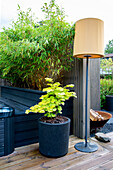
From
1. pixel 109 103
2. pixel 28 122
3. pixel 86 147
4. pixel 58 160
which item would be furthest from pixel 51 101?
pixel 109 103

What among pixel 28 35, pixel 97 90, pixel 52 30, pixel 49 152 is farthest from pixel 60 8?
pixel 97 90

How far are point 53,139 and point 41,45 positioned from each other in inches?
48.1

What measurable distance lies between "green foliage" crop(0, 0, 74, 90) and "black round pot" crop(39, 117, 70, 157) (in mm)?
912

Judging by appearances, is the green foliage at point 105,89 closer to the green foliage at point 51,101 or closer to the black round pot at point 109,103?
the black round pot at point 109,103

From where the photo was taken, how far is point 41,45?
204 cm

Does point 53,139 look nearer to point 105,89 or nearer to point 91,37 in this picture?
point 91,37

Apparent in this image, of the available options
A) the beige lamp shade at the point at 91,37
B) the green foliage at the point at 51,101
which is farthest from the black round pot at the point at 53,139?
the beige lamp shade at the point at 91,37

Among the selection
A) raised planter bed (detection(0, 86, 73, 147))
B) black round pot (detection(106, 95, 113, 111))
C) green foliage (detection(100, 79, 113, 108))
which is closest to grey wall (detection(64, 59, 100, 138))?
raised planter bed (detection(0, 86, 73, 147))

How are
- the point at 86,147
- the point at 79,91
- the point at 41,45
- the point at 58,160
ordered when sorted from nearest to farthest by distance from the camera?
1. the point at 58,160
2. the point at 86,147
3. the point at 41,45
4. the point at 79,91

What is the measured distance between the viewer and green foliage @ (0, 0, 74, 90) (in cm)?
209

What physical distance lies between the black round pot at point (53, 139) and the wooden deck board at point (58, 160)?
0.07 metres

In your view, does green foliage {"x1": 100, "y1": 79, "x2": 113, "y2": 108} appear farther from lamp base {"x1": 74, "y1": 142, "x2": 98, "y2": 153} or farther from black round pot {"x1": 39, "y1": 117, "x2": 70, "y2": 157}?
black round pot {"x1": 39, "y1": 117, "x2": 70, "y2": 157}

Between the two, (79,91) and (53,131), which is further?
(79,91)

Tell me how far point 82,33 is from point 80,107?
42.2 inches
